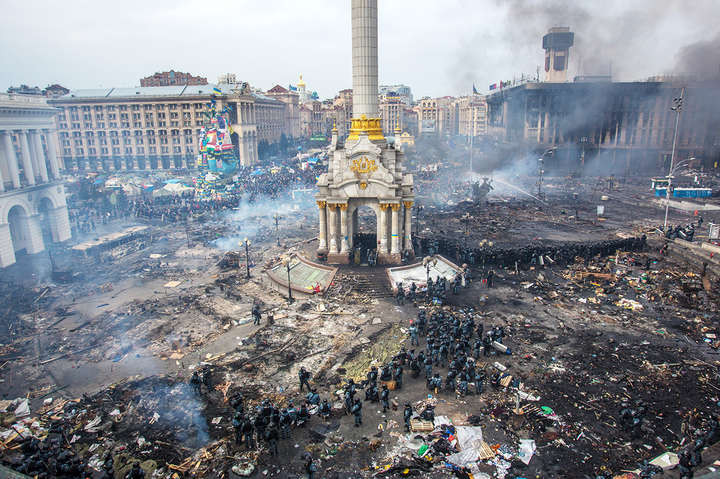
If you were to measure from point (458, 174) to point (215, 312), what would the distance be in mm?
74689

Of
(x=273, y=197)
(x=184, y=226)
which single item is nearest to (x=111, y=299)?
(x=184, y=226)

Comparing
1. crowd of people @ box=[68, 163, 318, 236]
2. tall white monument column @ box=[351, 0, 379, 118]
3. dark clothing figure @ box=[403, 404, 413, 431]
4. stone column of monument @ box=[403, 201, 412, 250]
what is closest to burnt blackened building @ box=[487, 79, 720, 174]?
crowd of people @ box=[68, 163, 318, 236]

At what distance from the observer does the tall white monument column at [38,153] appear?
45.8 metres

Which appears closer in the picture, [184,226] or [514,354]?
[514,354]

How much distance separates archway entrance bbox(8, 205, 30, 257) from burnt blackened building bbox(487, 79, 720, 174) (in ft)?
288

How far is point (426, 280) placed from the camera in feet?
111

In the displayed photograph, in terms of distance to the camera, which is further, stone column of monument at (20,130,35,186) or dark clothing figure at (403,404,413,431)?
stone column of monument at (20,130,35,186)

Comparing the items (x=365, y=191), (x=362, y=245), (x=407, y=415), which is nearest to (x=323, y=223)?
(x=365, y=191)

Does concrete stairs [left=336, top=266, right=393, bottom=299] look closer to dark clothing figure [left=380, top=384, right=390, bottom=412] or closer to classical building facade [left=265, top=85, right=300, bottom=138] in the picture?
dark clothing figure [left=380, top=384, right=390, bottom=412]

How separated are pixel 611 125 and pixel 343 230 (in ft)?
280

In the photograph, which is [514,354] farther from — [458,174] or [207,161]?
[458,174]

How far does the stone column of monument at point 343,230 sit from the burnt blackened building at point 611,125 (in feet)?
237

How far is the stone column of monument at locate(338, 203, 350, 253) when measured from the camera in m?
35.5

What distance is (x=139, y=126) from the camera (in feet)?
341
